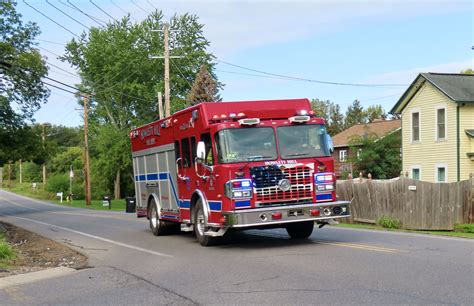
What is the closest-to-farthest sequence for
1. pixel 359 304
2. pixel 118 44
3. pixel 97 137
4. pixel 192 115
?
pixel 359 304
pixel 192 115
pixel 118 44
pixel 97 137

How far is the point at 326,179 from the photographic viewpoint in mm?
11906

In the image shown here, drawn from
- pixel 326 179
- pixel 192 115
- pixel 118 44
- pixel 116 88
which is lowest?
pixel 326 179

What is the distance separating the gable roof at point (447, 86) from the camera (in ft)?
89.4

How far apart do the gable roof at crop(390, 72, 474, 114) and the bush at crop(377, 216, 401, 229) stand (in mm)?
10278

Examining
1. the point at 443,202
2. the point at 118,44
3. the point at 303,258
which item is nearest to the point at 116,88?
the point at 118,44

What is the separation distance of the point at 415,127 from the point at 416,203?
1311 cm

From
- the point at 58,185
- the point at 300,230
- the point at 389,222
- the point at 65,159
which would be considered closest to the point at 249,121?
the point at 300,230

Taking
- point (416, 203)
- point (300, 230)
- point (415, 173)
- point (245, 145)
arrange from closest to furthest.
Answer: point (245, 145) < point (300, 230) < point (416, 203) < point (415, 173)

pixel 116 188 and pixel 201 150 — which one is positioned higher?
pixel 201 150

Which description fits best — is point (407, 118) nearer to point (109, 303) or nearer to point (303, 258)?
point (303, 258)

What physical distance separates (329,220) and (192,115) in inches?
152

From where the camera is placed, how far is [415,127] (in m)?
30.4

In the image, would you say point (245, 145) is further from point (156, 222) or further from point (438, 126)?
point (438, 126)

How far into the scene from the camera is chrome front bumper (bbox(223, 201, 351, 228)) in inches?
440
